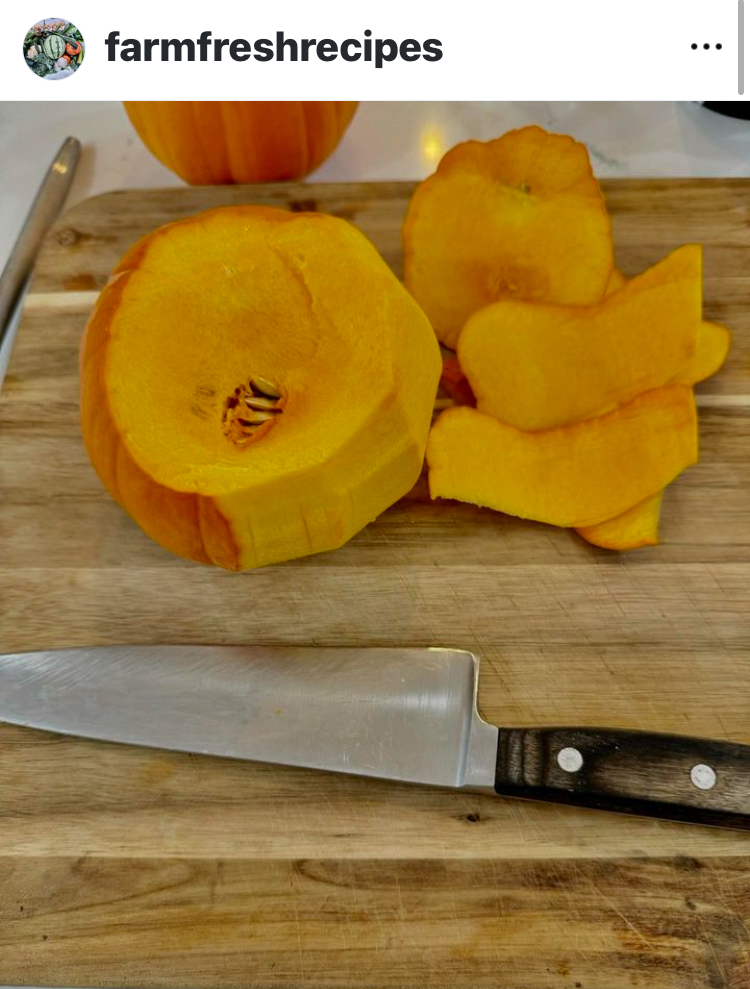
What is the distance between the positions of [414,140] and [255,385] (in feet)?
2.06

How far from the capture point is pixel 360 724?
0.79m

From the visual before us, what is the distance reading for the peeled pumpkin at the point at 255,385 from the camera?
2.42 ft

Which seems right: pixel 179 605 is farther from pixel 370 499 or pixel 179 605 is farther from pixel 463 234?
pixel 463 234

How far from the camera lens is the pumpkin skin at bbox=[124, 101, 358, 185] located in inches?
41.8

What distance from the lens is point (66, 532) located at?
917 millimetres

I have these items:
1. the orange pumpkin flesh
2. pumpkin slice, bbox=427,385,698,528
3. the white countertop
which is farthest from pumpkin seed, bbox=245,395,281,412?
the white countertop

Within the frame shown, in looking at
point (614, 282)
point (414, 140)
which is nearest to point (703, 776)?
point (614, 282)

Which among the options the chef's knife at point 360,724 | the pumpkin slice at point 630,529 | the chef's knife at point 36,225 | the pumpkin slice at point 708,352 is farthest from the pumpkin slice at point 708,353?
the chef's knife at point 36,225

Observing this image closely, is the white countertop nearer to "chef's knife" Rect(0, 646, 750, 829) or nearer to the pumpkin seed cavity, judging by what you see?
the pumpkin seed cavity

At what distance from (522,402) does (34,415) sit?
49cm

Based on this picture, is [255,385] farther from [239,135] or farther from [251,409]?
[239,135]

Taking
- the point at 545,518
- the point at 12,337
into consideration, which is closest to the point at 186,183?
the point at 12,337
